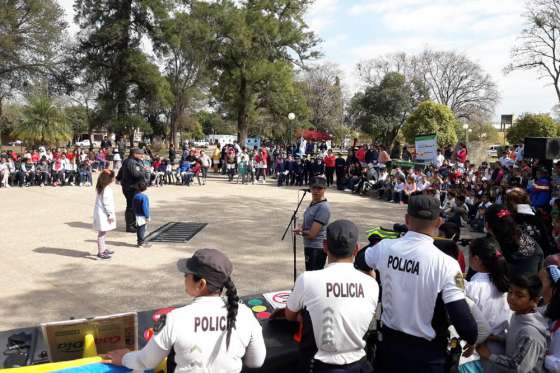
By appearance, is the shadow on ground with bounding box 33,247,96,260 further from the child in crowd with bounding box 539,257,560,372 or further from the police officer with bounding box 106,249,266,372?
the child in crowd with bounding box 539,257,560,372

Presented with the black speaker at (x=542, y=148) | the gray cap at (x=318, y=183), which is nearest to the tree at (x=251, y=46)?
the black speaker at (x=542, y=148)

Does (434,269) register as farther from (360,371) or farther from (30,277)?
(30,277)

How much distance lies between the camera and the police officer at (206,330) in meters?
2.04

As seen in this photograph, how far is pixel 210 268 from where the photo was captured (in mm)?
2143

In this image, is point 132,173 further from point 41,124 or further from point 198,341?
point 41,124

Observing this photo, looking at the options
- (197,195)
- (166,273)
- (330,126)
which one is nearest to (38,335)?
(166,273)

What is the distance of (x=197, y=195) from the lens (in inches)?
596

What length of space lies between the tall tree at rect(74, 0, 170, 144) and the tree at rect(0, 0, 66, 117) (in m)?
3.08

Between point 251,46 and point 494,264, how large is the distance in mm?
28053

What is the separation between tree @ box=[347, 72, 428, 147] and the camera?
1532 inches

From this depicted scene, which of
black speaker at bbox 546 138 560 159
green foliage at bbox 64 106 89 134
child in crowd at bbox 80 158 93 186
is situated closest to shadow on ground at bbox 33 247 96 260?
child in crowd at bbox 80 158 93 186

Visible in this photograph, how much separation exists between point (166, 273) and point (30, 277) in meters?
1.92

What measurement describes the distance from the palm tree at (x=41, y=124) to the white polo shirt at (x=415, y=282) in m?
38.5

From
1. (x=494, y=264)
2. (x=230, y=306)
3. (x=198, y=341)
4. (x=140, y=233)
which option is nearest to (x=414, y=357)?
(x=494, y=264)
